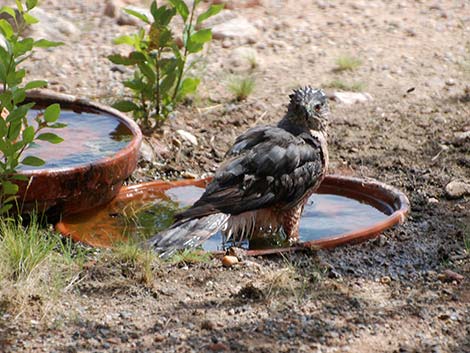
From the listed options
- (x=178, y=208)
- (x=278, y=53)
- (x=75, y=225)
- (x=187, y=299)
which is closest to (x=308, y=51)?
(x=278, y=53)

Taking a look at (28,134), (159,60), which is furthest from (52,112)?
(159,60)

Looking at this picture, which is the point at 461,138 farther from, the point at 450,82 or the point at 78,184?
the point at 78,184

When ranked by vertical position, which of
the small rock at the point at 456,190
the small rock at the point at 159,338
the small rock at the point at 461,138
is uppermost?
the small rock at the point at 159,338

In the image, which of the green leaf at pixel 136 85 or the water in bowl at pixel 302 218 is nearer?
the water in bowl at pixel 302 218

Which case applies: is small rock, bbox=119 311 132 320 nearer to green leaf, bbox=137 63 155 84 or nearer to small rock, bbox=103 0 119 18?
green leaf, bbox=137 63 155 84

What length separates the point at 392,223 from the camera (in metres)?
6.36

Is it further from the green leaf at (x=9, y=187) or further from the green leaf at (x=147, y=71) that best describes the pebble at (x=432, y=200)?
the green leaf at (x=9, y=187)

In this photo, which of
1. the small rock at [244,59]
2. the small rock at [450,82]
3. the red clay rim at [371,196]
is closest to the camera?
the red clay rim at [371,196]

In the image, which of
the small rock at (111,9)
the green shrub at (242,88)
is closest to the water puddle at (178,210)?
the green shrub at (242,88)

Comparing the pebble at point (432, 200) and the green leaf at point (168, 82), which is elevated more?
the green leaf at point (168, 82)

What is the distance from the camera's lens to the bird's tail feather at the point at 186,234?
5887 millimetres

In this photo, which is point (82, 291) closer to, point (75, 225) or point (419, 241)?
point (75, 225)

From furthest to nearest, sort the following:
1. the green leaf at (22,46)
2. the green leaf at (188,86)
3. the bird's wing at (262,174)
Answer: the green leaf at (188,86) < the bird's wing at (262,174) < the green leaf at (22,46)

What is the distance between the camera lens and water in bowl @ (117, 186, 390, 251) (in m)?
6.46
